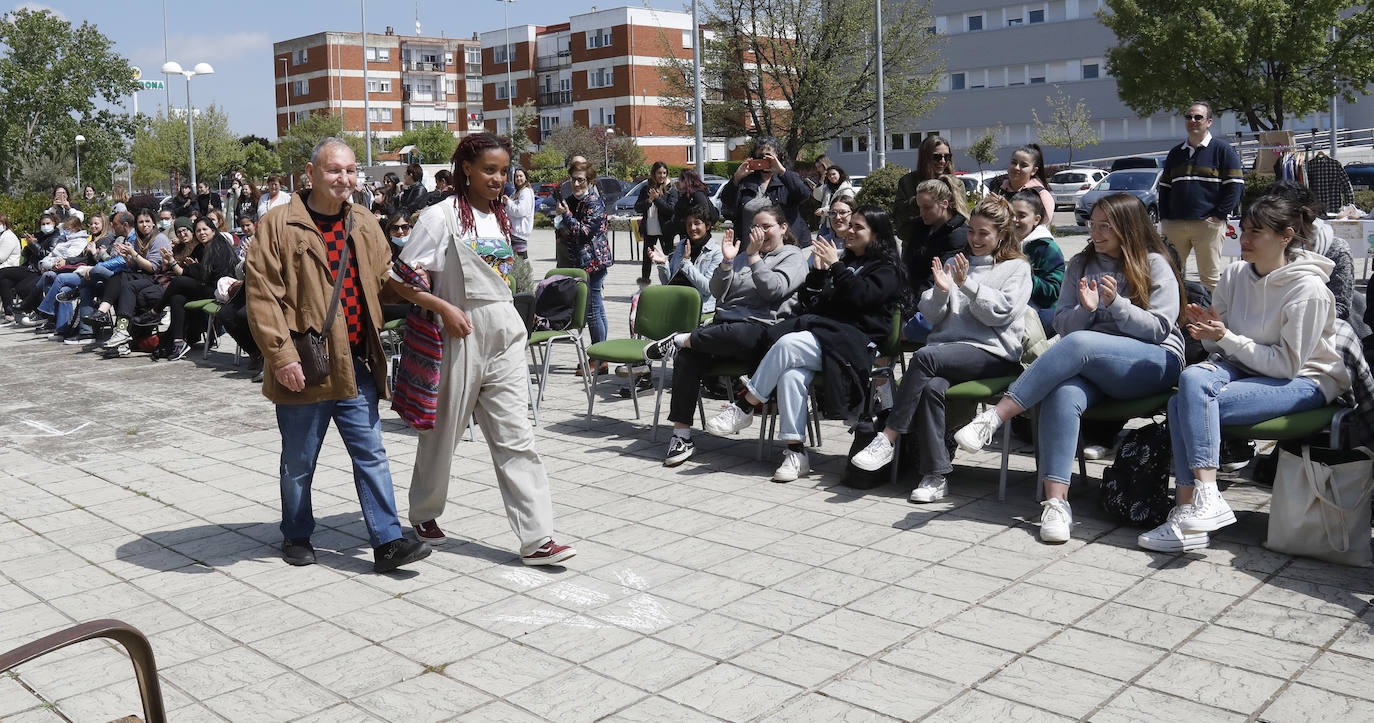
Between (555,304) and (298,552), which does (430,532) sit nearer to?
(298,552)

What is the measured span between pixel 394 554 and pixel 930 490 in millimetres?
2688

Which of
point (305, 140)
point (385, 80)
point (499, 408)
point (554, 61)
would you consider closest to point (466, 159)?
point (499, 408)

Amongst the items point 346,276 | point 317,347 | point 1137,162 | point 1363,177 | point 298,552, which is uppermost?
point 1137,162

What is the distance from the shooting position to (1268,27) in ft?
112

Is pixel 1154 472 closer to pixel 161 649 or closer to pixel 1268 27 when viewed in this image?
pixel 161 649

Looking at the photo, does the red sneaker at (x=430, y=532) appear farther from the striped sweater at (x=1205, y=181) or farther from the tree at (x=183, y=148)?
the tree at (x=183, y=148)

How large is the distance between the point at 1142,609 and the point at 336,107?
92344 millimetres

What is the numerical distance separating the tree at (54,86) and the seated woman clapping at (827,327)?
52.2 m

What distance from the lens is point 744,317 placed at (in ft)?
24.5

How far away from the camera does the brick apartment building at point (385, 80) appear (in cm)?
9150

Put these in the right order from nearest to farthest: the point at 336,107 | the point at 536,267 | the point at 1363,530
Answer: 1. the point at 1363,530
2. the point at 536,267
3. the point at 336,107

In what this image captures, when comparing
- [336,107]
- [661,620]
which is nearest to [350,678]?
[661,620]

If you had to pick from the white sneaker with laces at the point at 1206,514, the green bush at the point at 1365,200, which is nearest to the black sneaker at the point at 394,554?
the white sneaker with laces at the point at 1206,514

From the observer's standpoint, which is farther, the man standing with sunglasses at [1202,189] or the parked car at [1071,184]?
the parked car at [1071,184]
